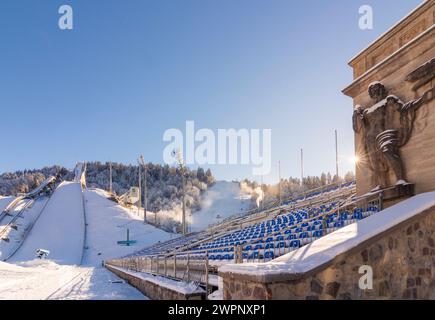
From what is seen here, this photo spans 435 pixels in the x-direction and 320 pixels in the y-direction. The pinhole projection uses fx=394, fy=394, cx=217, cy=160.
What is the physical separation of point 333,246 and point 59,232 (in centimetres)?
5784

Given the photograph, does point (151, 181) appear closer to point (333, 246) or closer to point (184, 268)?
point (184, 268)

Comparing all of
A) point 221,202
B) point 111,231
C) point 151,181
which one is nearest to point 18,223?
point 111,231

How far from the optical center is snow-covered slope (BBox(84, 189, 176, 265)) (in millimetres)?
51294

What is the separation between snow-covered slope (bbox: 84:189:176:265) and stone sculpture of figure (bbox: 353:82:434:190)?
42525mm

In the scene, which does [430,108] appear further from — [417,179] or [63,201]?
[63,201]

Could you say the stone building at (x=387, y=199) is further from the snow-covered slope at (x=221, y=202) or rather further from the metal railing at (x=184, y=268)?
the snow-covered slope at (x=221, y=202)

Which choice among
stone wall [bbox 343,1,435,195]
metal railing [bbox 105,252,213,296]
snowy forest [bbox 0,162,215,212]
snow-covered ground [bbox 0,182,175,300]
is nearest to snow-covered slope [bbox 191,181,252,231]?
snowy forest [bbox 0,162,215,212]

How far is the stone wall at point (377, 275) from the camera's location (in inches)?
219

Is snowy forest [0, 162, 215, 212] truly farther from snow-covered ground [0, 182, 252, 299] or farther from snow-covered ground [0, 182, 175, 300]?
snow-covered ground [0, 182, 175, 300]

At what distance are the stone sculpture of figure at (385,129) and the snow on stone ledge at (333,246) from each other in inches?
71.3

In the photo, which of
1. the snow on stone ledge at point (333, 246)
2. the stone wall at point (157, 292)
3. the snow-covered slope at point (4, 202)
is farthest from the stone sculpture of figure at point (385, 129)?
the snow-covered slope at point (4, 202)

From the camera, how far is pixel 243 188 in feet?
514

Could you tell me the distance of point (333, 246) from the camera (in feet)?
20.6
